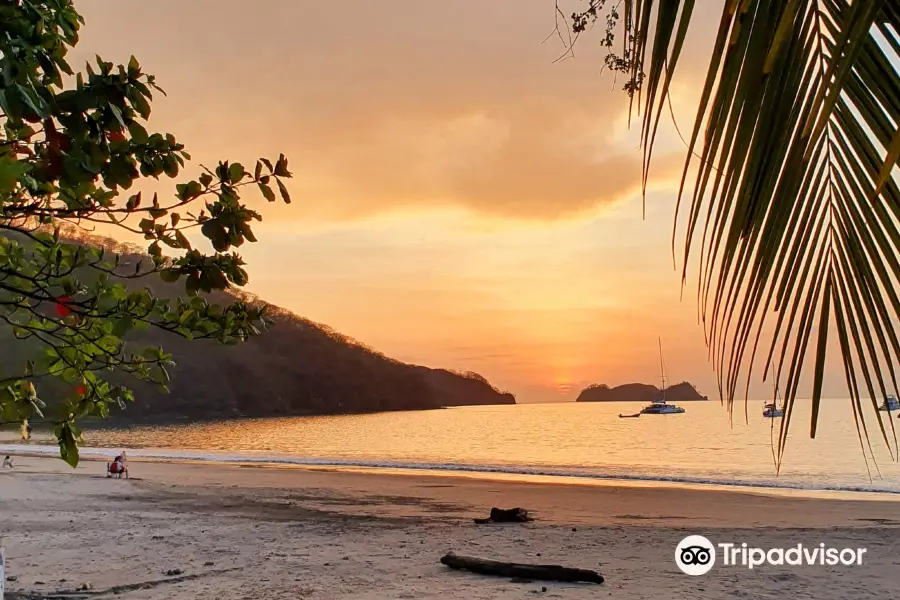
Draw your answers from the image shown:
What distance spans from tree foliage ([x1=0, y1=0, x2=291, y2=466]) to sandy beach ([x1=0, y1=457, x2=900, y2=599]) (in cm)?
541

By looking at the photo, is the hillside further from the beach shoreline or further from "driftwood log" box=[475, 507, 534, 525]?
"driftwood log" box=[475, 507, 534, 525]

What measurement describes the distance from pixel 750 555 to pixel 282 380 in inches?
6341

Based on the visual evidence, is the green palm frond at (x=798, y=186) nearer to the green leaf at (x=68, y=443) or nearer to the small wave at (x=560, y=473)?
the green leaf at (x=68, y=443)

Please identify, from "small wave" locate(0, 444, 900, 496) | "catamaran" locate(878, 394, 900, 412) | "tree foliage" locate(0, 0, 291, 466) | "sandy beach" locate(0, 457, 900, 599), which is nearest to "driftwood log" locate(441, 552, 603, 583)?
"sandy beach" locate(0, 457, 900, 599)

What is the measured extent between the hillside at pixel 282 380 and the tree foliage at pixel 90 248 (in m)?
128

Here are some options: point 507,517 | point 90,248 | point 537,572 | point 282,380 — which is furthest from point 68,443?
point 282,380

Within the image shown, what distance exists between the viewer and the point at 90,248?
2.35 m

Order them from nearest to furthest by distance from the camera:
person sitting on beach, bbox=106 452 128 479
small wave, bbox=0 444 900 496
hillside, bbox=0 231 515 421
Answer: person sitting on beach, bbox=106 452 128 479 → small wave, bbox=0 444 900 496 → hillside, bbox=0 231 515 421

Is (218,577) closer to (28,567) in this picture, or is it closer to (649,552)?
(28,567)

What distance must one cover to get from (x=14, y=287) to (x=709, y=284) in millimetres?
2321

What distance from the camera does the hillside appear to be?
5595 inches

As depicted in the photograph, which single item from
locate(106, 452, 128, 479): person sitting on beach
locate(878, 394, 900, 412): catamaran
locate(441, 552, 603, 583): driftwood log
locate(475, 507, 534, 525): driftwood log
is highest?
locate(878, 394, 900, 412): catamaran

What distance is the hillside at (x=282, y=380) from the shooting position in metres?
142

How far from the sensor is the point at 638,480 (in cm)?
2639
